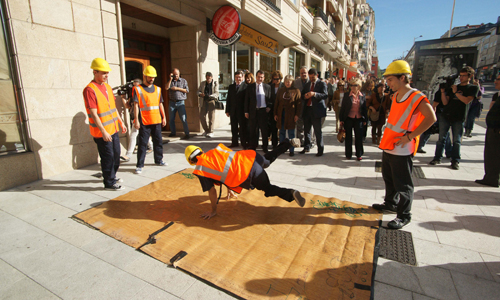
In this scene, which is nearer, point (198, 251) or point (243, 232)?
point (198, 251)

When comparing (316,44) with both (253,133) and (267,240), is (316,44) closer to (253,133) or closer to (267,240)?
(253,133)

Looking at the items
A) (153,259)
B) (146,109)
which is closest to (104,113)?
(146,109)

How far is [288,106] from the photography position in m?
6.36

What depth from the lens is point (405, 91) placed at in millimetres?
3084

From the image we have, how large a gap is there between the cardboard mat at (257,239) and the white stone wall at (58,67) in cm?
205

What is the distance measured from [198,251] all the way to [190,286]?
1.51ft

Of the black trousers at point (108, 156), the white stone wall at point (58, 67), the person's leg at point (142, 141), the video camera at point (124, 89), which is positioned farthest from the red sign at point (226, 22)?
the black trousers at point (108, 156)

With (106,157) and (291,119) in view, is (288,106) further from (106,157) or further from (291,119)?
(106,157)

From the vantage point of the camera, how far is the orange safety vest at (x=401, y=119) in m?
2.95

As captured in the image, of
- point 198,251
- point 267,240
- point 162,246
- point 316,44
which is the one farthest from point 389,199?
point 316,44

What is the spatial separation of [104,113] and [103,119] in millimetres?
96

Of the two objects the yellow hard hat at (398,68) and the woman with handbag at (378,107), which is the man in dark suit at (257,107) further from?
the yellow hard hat at (398,68)

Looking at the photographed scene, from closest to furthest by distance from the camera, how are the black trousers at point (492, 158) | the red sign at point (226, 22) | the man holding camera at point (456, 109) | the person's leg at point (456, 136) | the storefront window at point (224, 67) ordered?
the black trousers at point (492, 158)
the man holding camera at point (456, 109)
the person's leg at point (456, 136)
the red sign at point (226, 22)
the storefront window at point (224, 67)

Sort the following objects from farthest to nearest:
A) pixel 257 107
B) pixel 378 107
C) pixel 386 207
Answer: pixel 378 107 < pixel 257 107 < pixel 386 207
